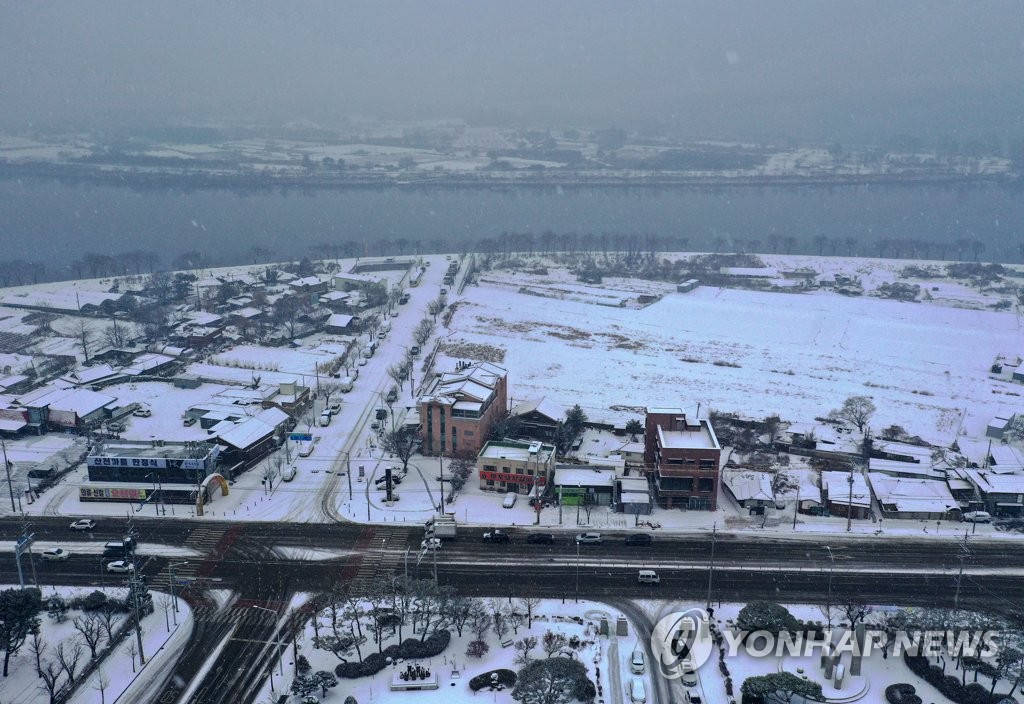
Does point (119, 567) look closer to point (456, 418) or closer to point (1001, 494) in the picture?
point (456, 418)

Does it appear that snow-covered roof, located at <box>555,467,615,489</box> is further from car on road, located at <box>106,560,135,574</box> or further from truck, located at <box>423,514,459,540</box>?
car on road, located at <box>106,560,135,574</box>

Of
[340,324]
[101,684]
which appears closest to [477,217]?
[340,324]

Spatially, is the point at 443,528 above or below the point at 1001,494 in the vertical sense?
below

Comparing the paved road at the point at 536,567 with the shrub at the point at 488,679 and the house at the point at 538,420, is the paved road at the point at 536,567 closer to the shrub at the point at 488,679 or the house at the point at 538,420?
the shrub at the point at 488,679

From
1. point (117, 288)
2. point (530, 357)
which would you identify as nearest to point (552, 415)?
point (530, 357)

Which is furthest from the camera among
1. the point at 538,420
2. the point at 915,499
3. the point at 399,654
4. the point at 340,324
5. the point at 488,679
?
the point at 340,324
